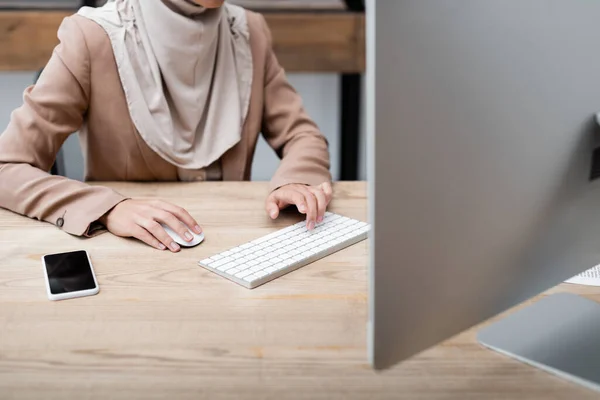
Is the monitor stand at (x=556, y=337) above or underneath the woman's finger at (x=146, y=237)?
above

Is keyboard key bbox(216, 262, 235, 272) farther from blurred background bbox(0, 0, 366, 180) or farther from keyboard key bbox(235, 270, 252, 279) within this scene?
blurred background bbox(0, 0, 366, 180)

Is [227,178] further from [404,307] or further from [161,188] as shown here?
[404,307]

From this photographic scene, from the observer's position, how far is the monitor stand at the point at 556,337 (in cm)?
79

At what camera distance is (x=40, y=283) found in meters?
1.02

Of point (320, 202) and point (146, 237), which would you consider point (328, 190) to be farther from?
point (146, 237)

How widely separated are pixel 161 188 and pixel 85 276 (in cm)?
43

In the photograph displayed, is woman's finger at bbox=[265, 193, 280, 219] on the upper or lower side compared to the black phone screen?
lower

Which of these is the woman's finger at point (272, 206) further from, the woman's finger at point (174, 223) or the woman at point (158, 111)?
the woman's finger at point (174, 223)

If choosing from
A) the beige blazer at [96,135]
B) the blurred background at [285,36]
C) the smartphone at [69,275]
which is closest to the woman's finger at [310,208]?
the beige blazer at [96,135]

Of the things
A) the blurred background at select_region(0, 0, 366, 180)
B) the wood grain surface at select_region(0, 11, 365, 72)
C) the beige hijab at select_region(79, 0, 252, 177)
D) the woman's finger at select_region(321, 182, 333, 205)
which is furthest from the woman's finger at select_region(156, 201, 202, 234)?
the wood grain surface at select_region(0, 11, 365, 72)

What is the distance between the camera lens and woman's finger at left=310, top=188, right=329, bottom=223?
1230 mm

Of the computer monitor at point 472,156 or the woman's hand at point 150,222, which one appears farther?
the woman's hand at point 150,222

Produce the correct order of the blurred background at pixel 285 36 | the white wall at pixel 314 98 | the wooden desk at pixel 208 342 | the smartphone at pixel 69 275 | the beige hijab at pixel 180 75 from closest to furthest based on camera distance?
the wooden desk at pixel 208 342
the smartphone at pixel 69 275
the beige hijab at pixel 180 75
the blurred background at pixel 285 36
the white wall at pixel 314 98

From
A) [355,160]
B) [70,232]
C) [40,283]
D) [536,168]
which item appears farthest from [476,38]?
[355,160]
